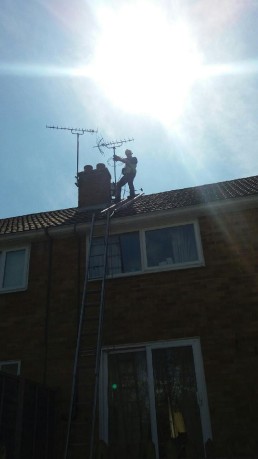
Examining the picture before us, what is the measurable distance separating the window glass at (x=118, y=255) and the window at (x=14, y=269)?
152 cm

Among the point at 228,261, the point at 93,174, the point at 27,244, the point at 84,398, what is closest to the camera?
the point at 84,398

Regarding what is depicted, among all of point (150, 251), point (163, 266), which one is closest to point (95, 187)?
point (150, 251)

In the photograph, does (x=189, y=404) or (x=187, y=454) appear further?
(x=189, y=404)

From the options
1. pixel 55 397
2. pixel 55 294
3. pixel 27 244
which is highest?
pixel 27 244

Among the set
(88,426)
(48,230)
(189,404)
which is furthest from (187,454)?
(48,230)

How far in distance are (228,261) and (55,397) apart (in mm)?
4092

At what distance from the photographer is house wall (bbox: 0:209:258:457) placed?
7465 millimetres

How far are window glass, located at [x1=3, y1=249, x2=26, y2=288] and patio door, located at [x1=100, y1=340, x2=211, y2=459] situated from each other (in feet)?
8.74

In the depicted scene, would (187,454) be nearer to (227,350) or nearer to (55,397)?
(227,350)

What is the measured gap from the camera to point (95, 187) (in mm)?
12164

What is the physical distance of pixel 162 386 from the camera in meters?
7.80

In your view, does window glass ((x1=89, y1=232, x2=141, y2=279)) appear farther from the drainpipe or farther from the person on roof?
the person on roof

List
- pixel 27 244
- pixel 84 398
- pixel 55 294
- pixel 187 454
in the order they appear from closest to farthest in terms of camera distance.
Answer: pixel 187 454, pixel 84 398, pixel 55 294, pixel 27 244

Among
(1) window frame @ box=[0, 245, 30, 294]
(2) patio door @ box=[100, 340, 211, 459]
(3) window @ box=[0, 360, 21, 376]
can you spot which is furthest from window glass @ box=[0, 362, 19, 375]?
(2) patio door @ box=[100, 340, 211, 459]
